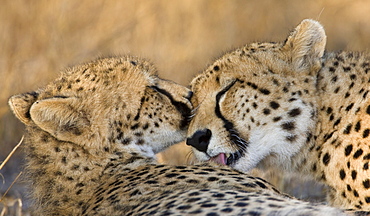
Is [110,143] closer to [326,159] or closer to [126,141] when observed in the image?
[126,141]

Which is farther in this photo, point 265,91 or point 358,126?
point 265,91

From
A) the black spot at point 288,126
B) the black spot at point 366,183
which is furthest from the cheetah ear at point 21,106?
the black spot at point 366,183

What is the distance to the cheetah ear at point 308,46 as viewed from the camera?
4215 millimetres

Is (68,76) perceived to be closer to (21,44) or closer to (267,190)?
(267,190)

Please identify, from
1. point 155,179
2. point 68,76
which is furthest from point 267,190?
point 68,76

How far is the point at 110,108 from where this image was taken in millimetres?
4266

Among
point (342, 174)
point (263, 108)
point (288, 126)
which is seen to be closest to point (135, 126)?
point (263, 108)

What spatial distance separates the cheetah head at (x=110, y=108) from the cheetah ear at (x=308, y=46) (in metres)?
0.63

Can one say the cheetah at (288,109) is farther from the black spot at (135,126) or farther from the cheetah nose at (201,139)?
the black spot at (135,126)

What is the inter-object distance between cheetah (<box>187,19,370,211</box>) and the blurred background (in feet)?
5.24

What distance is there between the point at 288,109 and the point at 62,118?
117cm

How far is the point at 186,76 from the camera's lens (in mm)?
7750

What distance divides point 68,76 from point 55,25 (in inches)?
135

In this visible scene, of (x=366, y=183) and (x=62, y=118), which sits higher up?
(x=62, y=118)
